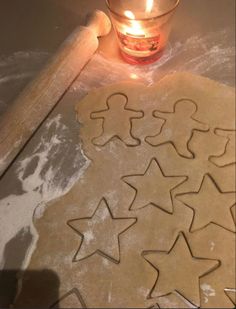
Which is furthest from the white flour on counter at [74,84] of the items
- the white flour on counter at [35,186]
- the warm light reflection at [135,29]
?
the warm light reflection at [135,29]

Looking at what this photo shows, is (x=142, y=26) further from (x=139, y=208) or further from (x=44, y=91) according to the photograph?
(x=139, y=208)

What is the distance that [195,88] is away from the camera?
979mm

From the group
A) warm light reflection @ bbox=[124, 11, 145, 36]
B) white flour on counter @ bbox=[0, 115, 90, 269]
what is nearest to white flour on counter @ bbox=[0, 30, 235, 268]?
white flour on counter @ bbox=[0, 115, 90, 269]

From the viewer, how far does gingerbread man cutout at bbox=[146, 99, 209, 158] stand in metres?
0.90

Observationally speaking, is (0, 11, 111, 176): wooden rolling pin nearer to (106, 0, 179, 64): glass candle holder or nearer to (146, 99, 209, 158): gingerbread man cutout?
(106, 0, 179, 64): glass candle holder

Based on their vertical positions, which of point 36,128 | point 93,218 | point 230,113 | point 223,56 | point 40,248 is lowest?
point 40,248

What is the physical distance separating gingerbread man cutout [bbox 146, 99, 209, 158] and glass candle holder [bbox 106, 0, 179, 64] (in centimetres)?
22

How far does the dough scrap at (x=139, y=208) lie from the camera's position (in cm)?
74

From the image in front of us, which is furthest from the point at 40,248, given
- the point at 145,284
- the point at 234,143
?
the point at 234,143

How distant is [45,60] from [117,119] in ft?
1.24

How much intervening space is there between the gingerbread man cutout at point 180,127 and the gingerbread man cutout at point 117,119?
0.05 meters

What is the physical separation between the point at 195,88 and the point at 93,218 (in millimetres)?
426

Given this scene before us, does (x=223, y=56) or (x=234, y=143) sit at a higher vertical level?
(x=223, y=56)

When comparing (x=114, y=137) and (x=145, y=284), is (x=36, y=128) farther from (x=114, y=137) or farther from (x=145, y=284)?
(x=145, y=284)
